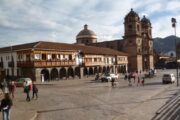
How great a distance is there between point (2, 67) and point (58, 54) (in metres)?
11.2

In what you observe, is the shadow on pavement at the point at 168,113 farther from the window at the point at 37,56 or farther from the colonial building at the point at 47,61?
the colonial building at the point at 47,61

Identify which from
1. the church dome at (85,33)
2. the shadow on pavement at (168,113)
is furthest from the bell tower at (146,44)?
the shadow on pavement at (168,113)

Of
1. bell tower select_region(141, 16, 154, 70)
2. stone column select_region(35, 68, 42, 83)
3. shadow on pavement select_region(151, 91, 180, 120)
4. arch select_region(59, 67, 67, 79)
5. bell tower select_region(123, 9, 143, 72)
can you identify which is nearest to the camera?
shadow on pavement select_region(151, 91, 180, 120)

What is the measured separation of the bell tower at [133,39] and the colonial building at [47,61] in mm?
24742

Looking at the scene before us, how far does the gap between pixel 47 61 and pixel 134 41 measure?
45399 mm

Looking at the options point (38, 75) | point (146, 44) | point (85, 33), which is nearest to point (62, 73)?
point (38, 75)

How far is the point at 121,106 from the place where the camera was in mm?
21312

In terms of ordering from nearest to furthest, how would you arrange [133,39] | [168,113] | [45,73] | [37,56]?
1. [168,113]
2. [37,56]
3. [45,73]
4. [133,39]

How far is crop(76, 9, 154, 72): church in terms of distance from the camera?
303 ft

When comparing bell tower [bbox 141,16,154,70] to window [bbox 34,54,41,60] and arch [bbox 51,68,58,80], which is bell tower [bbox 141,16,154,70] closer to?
arch [bbox 51,68,58,80]

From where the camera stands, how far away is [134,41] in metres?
93.2

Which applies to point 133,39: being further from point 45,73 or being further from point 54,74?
point 45,73

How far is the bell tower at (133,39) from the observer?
91875 mm

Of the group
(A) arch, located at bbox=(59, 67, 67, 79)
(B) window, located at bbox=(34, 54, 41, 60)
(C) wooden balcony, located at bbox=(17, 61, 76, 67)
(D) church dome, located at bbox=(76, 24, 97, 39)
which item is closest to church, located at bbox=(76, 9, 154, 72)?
(D) church dome, located at bbox=(76, 24, 97, 39)
